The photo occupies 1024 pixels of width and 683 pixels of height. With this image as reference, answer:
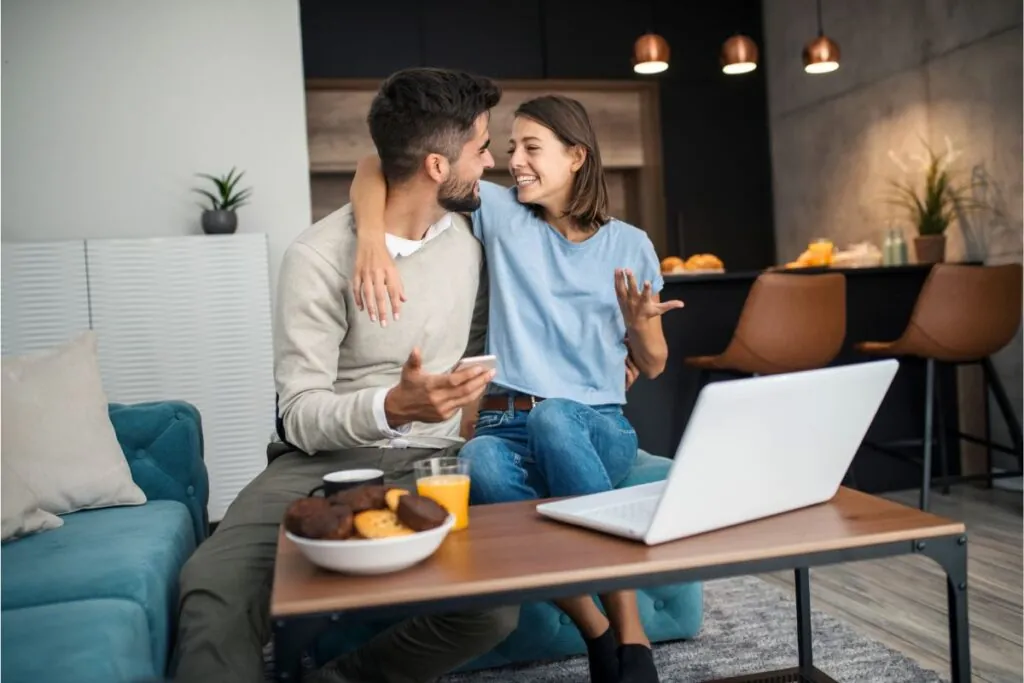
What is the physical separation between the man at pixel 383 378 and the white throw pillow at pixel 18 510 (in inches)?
23.8

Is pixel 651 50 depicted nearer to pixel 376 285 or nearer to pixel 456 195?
pixel 456 195

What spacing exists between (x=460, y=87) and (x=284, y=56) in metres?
3.03

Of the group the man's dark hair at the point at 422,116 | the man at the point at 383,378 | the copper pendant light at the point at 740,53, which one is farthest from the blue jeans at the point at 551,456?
the copper pendant light at the point at 740,53

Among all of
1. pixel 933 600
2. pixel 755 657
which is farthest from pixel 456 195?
pixel 933 600

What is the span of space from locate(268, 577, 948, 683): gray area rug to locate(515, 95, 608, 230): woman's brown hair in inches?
40.1

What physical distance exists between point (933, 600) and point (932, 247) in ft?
8.43

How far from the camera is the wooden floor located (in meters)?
2.32

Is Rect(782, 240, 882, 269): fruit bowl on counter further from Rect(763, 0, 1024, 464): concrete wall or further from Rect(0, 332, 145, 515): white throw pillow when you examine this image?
Rect(0, 332, 145, 515): white throw pillow

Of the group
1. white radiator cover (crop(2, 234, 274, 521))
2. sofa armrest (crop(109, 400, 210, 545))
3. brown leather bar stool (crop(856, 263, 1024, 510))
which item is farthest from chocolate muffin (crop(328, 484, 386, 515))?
white radiator cover (crop(2, 234, 274, 521))

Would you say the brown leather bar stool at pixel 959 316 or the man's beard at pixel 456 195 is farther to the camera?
the brown leather bar stool at pixel 959 316

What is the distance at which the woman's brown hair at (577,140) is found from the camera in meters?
2.22

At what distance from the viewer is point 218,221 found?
14.7ft

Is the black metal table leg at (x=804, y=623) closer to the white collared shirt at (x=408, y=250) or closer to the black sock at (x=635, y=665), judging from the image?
the black sock at (x=635, y=665)

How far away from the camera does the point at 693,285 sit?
436 cm
